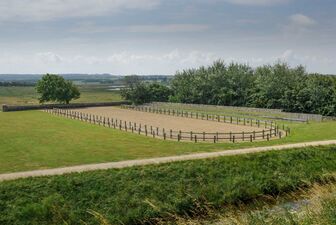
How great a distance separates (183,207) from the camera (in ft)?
83.9

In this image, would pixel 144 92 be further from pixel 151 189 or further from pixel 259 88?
pixel 151 189

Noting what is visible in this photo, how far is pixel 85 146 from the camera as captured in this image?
41688 millimetres

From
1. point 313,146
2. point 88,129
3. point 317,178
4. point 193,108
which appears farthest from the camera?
point 193,108

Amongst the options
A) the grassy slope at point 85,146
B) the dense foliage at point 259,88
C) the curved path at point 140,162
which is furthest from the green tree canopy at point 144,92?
the curved path at point 140,162

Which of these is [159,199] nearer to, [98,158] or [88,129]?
[98,158]

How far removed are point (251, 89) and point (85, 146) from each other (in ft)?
191

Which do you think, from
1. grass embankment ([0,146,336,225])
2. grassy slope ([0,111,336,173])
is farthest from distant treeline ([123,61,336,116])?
grass embankment ([0,146,336,225])

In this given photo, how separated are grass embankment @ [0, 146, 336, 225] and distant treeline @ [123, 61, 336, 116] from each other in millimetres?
42990

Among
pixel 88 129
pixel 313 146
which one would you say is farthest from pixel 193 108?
pixel 313 146

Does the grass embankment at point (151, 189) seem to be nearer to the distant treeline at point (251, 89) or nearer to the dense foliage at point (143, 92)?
the distant treeline at point (251, 89)

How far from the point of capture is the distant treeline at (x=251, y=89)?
74688 millimetres

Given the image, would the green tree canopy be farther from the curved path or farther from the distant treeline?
the curved path

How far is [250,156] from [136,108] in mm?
69014

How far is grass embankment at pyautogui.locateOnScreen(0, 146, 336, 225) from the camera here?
24.2m
